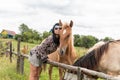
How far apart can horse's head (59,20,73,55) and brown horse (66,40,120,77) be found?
977mm

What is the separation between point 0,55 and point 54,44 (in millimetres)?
8327

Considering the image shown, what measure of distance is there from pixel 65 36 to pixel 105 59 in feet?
5.32

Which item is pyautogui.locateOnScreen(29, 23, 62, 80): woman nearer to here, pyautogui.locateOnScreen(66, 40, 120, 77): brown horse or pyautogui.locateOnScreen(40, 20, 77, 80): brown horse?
pyautogui.locateOnScreen(40, 20, 77, 80): brown horse

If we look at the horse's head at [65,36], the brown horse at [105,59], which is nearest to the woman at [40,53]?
the horse's head at [65,36]

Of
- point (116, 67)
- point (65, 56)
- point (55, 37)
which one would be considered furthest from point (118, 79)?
point (65, 56)

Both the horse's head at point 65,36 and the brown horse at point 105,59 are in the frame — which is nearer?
the brown horse at point 105,59

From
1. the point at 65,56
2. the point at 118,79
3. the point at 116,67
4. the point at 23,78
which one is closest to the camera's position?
the point at 118,79

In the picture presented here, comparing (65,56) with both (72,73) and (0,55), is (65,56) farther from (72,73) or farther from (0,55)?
(0,55)

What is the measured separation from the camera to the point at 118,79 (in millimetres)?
4121

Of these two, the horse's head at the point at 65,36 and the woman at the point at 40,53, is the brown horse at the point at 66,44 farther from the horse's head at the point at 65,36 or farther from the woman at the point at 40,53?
the woman at the point at 40,53

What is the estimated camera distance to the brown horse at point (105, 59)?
19.5 feet

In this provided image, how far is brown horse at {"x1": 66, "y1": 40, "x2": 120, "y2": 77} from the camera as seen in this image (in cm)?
595

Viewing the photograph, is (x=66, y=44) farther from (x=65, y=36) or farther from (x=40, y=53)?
(x=40, y=53)

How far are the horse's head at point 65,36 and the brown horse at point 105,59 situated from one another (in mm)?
977
